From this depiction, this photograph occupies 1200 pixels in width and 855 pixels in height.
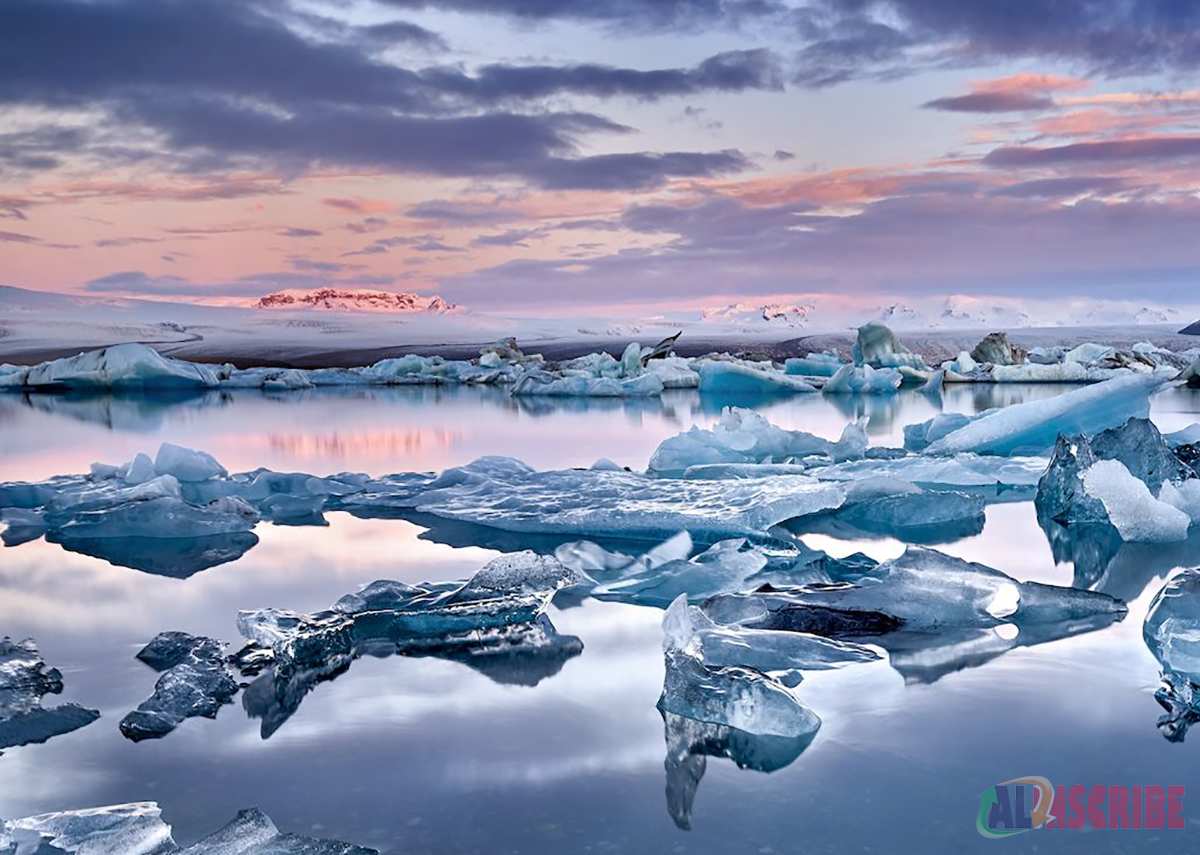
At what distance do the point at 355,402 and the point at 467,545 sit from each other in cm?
1055

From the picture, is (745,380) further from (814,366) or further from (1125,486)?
(1125,486)

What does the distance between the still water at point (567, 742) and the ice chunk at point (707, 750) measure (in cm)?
2

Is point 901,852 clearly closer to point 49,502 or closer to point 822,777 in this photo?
point 822,777

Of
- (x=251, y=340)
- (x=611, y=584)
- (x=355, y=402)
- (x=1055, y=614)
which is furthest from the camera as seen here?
(x=251, y=340)

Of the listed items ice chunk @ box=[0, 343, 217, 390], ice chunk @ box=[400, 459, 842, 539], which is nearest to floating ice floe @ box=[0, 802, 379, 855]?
ice chunk @ box=[400, 459, 842, 539]

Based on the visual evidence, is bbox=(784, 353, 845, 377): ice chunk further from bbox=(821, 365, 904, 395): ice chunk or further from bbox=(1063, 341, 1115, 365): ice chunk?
bbox=(1063, 341, 1115, 365): ice chunk

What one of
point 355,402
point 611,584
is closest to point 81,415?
point 355,402

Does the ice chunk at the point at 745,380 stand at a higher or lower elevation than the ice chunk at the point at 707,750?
lower

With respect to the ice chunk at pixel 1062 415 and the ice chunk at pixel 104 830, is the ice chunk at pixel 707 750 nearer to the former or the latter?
the ice chunk at pixel 104 830

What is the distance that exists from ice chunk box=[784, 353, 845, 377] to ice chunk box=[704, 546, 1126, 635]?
1576 cm

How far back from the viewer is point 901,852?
1.26 m

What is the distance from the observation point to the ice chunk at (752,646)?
6.30 ft

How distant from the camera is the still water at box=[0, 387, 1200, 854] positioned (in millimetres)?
1337

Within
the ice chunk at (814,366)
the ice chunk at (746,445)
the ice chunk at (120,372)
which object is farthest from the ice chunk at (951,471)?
the ice chunk at (120,372)
